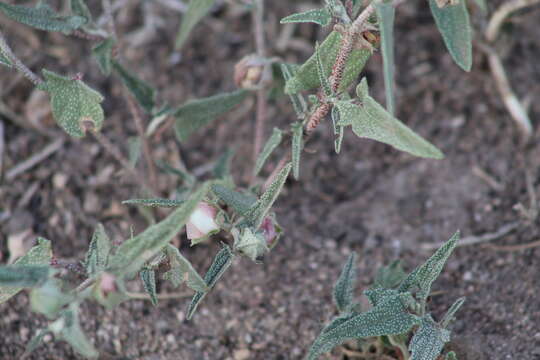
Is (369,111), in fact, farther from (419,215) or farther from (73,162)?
(73,162)

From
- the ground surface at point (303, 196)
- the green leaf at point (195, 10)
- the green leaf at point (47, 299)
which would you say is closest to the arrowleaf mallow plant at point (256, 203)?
the green leaf at point (47, 299)

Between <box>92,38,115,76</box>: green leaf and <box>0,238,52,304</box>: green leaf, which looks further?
<box>92,38,115,76</box>: green leaf

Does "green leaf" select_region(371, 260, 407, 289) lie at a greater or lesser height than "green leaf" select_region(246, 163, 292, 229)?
lesser

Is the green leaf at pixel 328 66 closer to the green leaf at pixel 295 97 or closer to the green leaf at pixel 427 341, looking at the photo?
the green leaf at pixel 295 97

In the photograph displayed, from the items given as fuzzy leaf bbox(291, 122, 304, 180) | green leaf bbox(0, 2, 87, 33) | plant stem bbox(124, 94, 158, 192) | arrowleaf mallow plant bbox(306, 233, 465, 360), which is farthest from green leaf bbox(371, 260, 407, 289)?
green leaf bbox(0, 2, 87, 33)

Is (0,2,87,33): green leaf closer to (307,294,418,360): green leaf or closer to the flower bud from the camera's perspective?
the flower bud

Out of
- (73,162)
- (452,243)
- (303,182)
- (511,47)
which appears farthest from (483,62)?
(73,162)
